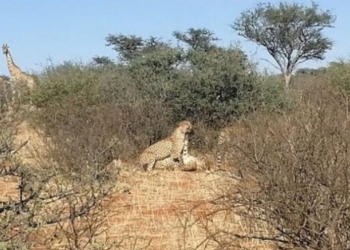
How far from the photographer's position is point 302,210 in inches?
163

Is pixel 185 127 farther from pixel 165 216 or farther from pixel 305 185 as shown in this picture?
pixel 305 185

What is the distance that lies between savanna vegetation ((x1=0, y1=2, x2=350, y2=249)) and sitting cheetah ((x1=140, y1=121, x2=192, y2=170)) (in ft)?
1.39

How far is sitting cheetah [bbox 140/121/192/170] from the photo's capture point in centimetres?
1176

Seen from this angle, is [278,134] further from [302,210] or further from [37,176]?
[37,176]

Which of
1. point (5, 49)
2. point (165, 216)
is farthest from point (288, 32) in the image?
point (165, 216)

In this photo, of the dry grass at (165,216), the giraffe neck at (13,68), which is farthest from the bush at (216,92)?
the giraffe neck at (13,68)

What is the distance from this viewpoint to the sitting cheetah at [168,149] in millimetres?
11758

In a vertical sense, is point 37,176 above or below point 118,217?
above

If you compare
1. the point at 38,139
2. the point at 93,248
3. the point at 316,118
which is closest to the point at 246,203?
the point at 316,118

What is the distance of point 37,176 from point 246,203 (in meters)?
1.34

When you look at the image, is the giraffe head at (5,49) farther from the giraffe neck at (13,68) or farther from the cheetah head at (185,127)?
the cheetah head at (185,127)

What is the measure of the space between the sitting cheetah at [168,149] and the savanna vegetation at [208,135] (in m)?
0.43

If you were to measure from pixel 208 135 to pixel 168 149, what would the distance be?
1697mm

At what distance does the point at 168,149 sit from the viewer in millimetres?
11953
